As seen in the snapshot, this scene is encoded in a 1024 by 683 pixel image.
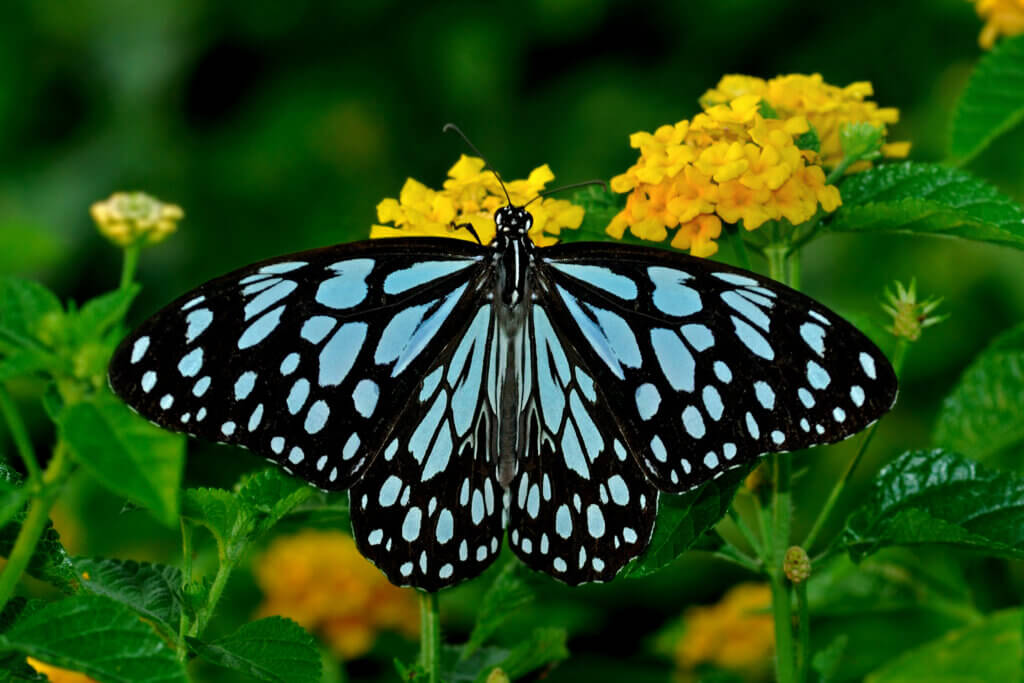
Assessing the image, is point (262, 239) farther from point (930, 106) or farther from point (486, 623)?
point (486, 623)

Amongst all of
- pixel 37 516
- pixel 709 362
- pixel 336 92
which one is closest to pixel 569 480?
pixel 709 362

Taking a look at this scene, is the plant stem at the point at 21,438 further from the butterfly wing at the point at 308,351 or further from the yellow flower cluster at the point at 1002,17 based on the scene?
the yellow flower cluster at the point at 1002,17

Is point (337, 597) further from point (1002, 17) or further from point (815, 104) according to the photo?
point (1002, 17)

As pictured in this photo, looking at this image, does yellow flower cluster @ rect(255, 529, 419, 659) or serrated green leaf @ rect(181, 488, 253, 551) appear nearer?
serrated green leaf @ rect(181, 488, 253, 551)

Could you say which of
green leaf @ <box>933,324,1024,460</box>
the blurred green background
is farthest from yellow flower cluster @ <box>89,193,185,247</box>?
the blurred green background

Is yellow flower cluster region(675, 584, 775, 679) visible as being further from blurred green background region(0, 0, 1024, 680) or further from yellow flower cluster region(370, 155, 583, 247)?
blurred green background region(0, 0, 1024, 680)
